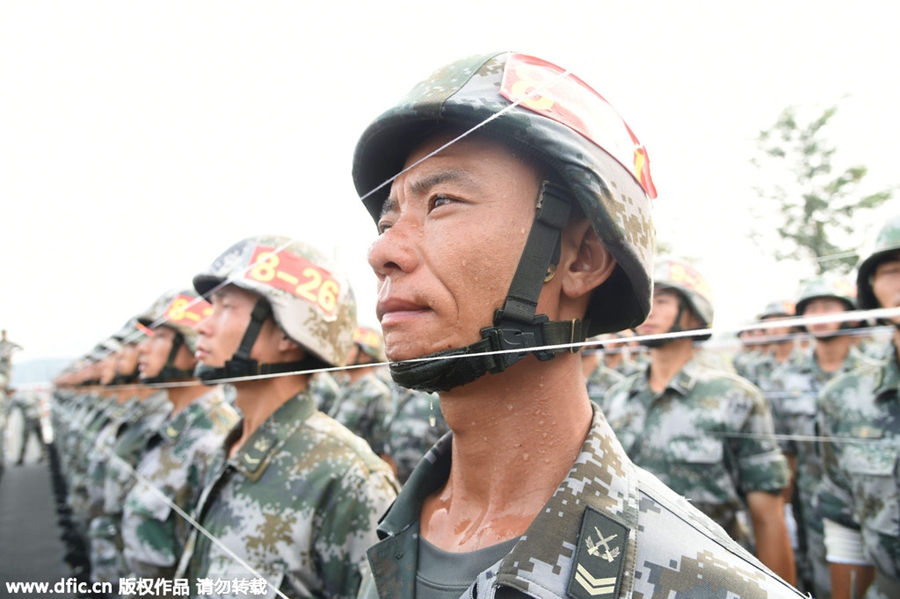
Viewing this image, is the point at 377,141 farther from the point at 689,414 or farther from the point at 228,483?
the point at 689,414

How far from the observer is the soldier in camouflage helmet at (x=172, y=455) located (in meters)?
3.86

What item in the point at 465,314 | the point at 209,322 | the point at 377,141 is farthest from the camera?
the point at 209,322

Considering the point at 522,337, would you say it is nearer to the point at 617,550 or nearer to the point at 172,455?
the point at 617,550

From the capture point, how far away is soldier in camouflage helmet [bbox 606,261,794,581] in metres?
3.60

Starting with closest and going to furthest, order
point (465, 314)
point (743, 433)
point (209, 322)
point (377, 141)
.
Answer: point (465, 314) → point (377, 141) → point (209, 322) → point (743, 433)

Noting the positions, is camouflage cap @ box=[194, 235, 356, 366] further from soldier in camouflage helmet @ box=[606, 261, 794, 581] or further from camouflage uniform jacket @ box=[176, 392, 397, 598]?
soldier in camouflage helmet @ box=[606, 261, 794, 581]

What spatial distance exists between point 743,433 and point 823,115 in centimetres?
327

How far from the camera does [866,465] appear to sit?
3127mm

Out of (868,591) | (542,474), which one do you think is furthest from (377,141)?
(868,591)

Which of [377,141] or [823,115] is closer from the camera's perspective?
[823,115]

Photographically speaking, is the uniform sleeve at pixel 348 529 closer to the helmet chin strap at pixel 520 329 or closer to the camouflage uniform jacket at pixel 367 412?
the helmet chin strap at pixel 520 329

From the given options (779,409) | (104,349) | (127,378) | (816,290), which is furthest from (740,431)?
(104,349)

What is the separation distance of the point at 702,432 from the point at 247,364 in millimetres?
2996

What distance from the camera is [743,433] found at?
394 cm
